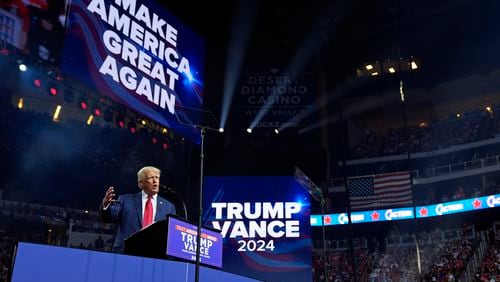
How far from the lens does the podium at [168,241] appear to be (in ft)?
19.3

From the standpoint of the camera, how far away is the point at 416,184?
30.7 metres

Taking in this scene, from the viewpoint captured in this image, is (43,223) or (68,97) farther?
(43,223)

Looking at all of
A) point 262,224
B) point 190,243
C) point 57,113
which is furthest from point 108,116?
point 57,113

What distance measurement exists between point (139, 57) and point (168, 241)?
6.94 metres

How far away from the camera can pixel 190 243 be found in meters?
6.40

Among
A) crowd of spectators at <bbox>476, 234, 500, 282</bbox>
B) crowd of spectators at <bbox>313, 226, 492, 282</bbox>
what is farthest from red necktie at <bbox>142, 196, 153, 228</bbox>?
crowd of spectators at <bbox>476, 234, 500, 282</bbox>

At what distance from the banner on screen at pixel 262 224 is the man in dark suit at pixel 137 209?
1022 cm

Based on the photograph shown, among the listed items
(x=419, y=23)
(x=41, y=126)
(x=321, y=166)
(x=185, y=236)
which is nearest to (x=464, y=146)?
(x=419, y=23)

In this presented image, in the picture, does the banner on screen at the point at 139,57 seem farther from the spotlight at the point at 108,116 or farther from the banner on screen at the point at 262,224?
the banner on screen at the point at 262,224

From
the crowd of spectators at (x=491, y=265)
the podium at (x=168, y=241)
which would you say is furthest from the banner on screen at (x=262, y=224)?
the podium at (x=168, y=241)

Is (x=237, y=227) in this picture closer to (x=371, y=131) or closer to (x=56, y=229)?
(x=56, y=229)

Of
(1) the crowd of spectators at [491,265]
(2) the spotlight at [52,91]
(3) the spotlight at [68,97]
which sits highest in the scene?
(3) the spotlight at [68,97]

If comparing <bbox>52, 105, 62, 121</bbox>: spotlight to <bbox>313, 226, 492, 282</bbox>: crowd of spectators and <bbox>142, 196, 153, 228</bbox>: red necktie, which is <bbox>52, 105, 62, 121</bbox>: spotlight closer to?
<bbox>313, 226, 492, 282</bbox>: crowd of spectators

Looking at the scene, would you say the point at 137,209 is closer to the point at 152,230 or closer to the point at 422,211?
the point at 152,230
